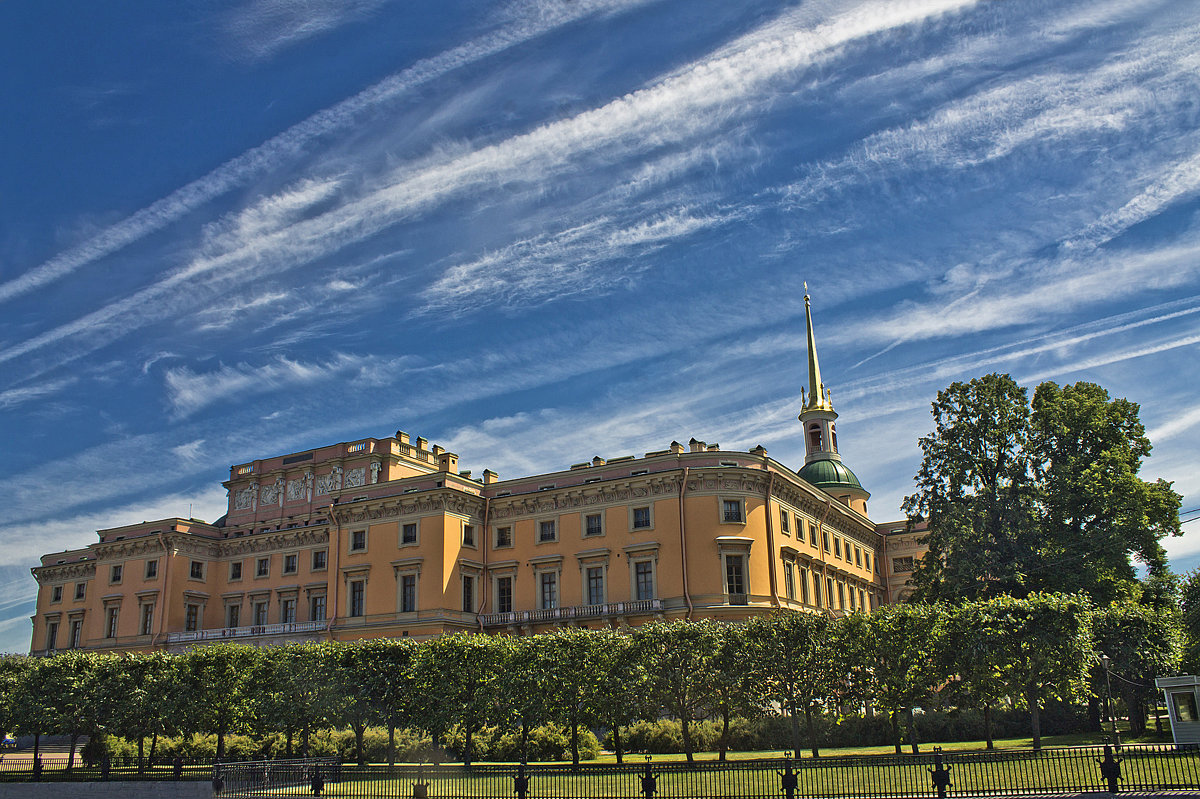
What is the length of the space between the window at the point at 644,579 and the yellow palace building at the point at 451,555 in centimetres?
11

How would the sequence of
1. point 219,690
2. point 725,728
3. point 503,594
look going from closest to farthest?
point 725,728
point 219,690
point 503,594

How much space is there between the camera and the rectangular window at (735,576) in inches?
1921

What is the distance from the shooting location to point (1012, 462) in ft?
148

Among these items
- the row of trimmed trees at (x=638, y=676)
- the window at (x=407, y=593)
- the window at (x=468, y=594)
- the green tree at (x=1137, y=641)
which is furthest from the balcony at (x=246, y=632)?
the green tree at (x=1137, y=641)

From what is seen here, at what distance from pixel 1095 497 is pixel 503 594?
31.4 meters

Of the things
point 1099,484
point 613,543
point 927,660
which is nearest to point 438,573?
point 613,543

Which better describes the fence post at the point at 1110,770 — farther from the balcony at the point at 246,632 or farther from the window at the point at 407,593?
the balcony at the point at 246,632

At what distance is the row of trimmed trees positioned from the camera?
31672mm

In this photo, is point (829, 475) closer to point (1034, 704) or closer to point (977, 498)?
point (977, 498)

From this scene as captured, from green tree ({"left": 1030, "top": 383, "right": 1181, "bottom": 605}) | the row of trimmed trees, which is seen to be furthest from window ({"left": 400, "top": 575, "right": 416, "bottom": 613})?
green tree ({"left": 1030, "top": 383, "right": 1181, "bottom": 605})

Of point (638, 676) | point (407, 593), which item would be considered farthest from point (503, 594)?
point (638, 676)

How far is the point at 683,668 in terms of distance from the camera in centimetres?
3441

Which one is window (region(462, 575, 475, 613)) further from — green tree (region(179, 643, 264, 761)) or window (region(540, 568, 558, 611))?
green tree (region(179, 643, 264, 761))

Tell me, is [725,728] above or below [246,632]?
below
